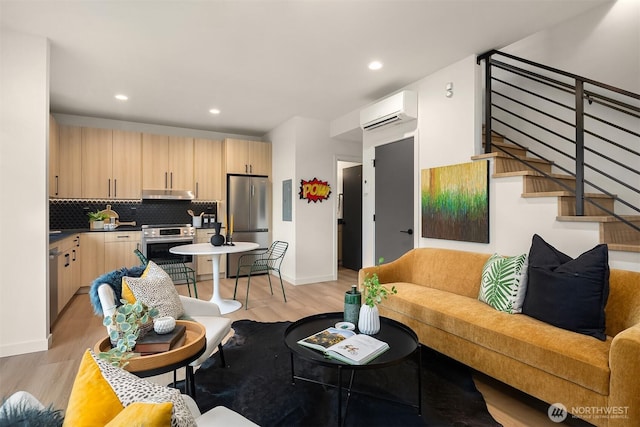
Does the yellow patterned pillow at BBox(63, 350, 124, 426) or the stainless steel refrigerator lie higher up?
the stainless steel refrigerator

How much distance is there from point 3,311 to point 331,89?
3.87 metres

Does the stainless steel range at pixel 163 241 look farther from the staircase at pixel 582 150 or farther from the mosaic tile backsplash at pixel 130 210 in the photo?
the staircase at pixel 582 150

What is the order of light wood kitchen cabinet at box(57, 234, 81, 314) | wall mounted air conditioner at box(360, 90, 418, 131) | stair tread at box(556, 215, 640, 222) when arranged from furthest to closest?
wall mounted air conditioner at box(360, 90, 418, 131) < light wood kitchen cabinet at box(57, 234, 81, 314) < stair tread at box(556, 215, 640, 222)

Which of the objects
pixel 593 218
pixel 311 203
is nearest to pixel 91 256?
pixel 311 203

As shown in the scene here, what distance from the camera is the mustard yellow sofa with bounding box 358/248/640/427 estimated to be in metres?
1.48

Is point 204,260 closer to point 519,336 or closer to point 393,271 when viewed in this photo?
point 393,271

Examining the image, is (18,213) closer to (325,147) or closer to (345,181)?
(325,147)

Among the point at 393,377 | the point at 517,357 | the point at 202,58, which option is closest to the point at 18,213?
the point at 202,58

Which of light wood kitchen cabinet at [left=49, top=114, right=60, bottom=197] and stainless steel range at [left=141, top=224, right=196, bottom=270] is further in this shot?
stainless steel range at [left=141, top=224, right=196, bottom=270]

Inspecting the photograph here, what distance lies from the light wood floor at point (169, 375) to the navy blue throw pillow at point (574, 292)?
1.84 feet

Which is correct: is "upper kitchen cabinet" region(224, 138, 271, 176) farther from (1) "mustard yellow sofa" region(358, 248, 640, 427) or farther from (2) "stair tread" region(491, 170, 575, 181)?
(2) "stair tread" region(491, 170, 575, 181)

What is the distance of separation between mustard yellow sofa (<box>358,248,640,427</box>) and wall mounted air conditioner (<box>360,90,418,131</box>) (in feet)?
5.66

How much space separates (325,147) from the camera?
17.6 ft

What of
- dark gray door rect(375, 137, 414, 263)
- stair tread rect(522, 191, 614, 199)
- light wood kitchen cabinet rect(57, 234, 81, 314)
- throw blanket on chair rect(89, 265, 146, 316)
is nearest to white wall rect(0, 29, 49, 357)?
light wood kitchen cabinet rect(57, 234, 81, 314)
